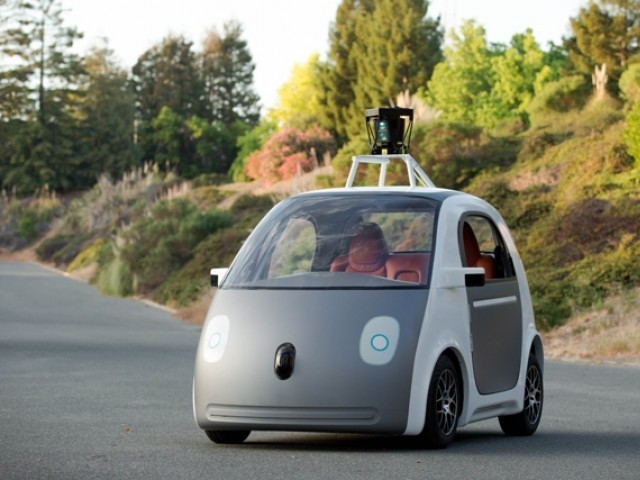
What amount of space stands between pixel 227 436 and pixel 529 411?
2603 millimetres

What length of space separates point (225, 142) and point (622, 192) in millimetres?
73874

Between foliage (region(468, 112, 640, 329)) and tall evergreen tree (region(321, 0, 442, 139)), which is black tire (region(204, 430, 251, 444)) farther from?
tall evergreen tree (region(321, 0, 442, 139))

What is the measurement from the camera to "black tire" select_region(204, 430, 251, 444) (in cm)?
1026

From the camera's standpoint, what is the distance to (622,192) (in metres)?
29.8

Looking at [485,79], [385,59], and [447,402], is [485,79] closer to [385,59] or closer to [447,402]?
[385,59]

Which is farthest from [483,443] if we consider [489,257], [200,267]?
[200,267]

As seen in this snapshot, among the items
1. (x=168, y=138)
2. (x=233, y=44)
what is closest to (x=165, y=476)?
(x=168, y=138)

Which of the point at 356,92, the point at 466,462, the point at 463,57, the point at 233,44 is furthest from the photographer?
the point at 233,44

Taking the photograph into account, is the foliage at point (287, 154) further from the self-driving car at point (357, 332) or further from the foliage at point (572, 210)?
the self-driving car at point (357, 332)

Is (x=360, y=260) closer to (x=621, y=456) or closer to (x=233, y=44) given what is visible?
(x=621, y=456)

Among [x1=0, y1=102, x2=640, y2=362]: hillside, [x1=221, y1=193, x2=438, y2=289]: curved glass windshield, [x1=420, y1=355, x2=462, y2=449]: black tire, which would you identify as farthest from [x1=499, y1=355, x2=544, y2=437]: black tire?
[x1=0, y1=102, x2=640, y2=362]: hillside

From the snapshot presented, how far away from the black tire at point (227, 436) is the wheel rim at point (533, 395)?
94.6 inches

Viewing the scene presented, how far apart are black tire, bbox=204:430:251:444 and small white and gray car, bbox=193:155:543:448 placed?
0.03 feet

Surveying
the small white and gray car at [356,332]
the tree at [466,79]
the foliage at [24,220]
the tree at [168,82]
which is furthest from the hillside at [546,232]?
the tree at [168,82]
